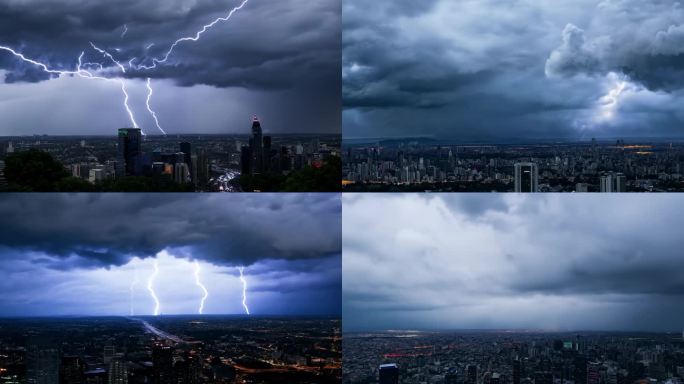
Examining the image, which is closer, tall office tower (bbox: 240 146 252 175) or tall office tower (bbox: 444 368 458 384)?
tall office tower (bbox: 444 368 458 384)

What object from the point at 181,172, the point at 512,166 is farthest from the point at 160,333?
the point at 512,166

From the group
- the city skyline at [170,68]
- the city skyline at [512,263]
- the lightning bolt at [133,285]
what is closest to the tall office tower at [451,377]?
the city skyline at [512,263]

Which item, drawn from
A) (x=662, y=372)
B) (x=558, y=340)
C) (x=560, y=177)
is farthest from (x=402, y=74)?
(x=662, y=372)

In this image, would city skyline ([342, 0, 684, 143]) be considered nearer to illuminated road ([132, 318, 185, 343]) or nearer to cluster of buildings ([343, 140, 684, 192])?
cluster of buildings ([343, 140, 684, 192])

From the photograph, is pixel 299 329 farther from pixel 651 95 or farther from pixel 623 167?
pixel 651 95

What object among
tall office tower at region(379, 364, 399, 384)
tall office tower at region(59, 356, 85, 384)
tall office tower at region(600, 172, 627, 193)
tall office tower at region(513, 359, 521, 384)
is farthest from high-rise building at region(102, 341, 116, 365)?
tall office tower at region(600, 172, 627, 193)

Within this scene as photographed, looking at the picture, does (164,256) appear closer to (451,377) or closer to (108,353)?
(108,353)
